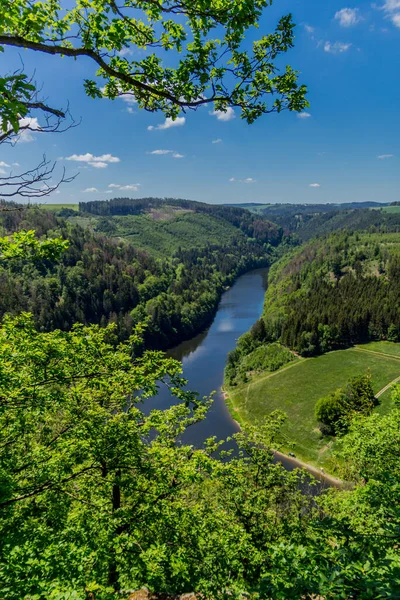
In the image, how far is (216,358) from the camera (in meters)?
103

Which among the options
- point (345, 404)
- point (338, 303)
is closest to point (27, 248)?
point (345, 404)

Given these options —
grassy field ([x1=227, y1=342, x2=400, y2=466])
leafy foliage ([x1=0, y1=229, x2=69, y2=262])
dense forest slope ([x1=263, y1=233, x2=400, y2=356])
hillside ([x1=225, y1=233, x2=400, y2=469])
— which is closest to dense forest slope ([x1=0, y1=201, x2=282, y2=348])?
hillside ([x1=225, y1=233, x2=400, y2=469])

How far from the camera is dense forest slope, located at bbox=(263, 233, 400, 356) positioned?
9825 cm

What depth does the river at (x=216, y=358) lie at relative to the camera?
6581cm

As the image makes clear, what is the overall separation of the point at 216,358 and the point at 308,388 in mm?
33024

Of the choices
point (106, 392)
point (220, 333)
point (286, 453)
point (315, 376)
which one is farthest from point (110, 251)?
point (106, 392)

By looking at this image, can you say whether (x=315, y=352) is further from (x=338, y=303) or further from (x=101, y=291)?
(x=101, y=291)

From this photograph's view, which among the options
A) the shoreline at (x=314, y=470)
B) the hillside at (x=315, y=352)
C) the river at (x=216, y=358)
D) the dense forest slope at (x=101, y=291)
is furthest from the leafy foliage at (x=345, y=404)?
the dense forest slope at (x=101, y=291)

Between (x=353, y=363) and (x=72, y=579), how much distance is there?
294ft

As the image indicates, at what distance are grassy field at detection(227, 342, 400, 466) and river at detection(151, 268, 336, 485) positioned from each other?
11.4 ft

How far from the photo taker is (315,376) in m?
81.7

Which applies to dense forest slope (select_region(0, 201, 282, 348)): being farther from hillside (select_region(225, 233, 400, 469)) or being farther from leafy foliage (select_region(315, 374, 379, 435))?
leafy foliage (select_region(315, 374, 379, 435))

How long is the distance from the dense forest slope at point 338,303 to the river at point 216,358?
14121 millimetres

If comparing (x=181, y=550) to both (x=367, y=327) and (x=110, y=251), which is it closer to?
(x=367, y=327)
